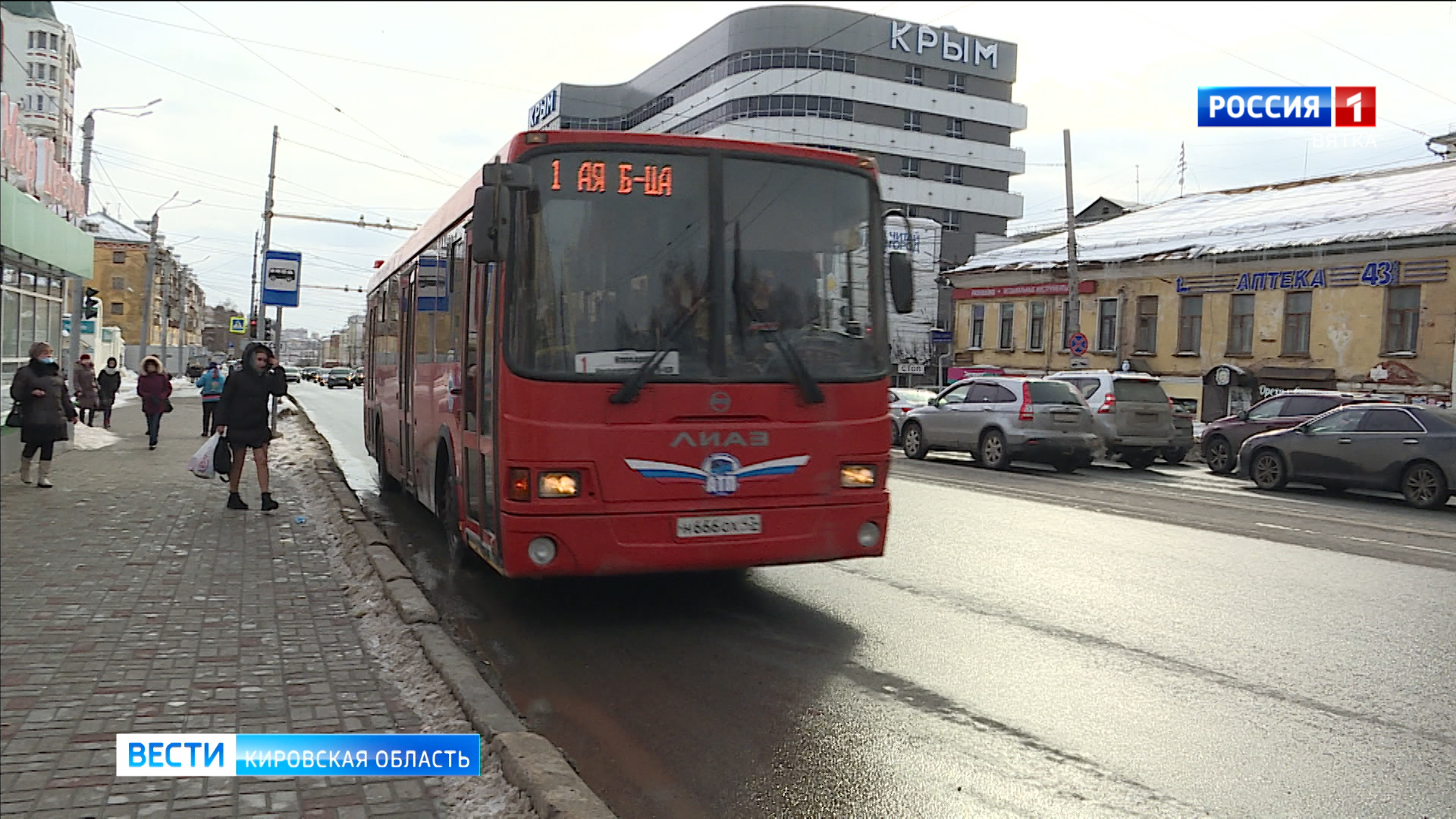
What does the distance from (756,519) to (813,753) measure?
2.14 m

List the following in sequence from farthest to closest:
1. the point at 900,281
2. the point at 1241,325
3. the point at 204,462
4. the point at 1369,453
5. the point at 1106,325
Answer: the point at 1106,325
the point at 1241,325
the point at 1369,453
the point at 204,462
the point at 900,281

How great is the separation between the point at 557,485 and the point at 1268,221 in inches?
1303

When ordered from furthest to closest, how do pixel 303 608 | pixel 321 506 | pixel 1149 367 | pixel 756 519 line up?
pixel 1149 367
pixel 321 506
pixel 303 608
pixel 756 519

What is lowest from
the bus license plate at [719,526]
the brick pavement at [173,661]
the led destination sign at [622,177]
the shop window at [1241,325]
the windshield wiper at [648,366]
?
the brick pavement at [173,661]

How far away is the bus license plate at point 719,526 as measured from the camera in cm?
646

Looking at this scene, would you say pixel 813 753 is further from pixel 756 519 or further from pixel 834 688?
pixel 756 519

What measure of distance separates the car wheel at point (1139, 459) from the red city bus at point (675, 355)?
1580 cm

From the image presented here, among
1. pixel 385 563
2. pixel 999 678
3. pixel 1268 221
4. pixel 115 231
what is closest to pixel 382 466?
pixel 385 563

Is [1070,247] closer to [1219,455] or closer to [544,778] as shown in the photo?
[1219,455]

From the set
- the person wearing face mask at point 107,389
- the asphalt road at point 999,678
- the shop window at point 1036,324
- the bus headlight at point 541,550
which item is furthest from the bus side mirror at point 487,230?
the shop window at point 1036,324

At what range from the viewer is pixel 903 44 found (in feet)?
246

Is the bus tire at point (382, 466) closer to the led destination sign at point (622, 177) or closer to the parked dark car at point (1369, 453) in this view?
the led destination sign at point (622, 177)

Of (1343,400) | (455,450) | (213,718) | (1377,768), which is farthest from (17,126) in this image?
(1343,400)

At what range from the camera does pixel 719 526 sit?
654cm
